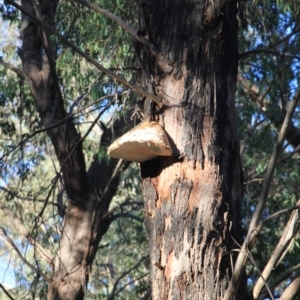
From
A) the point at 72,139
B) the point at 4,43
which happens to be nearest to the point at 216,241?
the point at 72,139

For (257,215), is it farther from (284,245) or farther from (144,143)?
(144,143)

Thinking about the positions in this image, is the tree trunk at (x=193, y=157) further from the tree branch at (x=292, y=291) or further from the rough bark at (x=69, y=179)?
the rough bark at (x=69, y=179)

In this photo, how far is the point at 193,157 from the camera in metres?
3.07

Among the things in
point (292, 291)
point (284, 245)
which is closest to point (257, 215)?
point (284, 245)

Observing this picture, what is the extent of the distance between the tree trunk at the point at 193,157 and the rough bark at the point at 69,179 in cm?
360

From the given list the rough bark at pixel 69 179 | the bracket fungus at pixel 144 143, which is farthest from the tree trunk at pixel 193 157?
the rough bark at pixel 69 179

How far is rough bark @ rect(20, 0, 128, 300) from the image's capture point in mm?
7125

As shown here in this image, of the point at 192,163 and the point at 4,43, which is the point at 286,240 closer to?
the point at 192,163

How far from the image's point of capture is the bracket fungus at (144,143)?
3.00m

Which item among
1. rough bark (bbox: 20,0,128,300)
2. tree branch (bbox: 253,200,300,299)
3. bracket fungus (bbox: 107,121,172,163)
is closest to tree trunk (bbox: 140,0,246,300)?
bracket fungus (bbox: 107,121,172,163)

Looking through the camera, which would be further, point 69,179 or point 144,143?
point 69,179

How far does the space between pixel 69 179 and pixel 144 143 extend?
14.2 feet

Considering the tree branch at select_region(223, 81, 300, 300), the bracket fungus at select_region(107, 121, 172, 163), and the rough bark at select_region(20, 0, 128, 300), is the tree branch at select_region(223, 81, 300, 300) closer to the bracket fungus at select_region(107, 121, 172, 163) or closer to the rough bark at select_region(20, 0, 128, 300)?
the bracket fungus at select_region(107, 121, 172, 163)

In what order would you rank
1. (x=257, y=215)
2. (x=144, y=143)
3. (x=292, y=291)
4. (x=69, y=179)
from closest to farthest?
(x=257, y=215)
(x=292, y=291)
(x=144, y=143)
(x=69, y=179)
